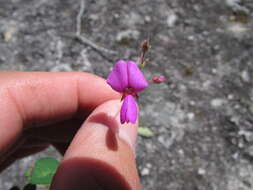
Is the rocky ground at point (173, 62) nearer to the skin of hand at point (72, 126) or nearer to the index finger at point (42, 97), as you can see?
the skin of hand at point (72, 126)

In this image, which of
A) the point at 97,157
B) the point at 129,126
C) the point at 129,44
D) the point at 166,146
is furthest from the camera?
the point at 129,44

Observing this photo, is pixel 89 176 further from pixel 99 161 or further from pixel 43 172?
pixel 43 172

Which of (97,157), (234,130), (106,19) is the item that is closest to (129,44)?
(106,19)

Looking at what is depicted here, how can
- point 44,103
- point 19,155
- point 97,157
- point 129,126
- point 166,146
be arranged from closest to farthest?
point 97,157
point 129,126
point 44,103
point 19,155
point 166,146

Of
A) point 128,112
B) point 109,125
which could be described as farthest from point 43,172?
point 128,112

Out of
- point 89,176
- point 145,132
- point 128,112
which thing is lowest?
point 145,132

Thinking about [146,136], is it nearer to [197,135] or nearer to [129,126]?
[197,135]

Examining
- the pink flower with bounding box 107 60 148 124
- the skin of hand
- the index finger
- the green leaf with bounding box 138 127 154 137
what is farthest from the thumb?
the green leaf with bounding box 138 127 154 137

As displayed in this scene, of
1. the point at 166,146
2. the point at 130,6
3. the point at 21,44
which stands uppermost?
the point at 130,6
